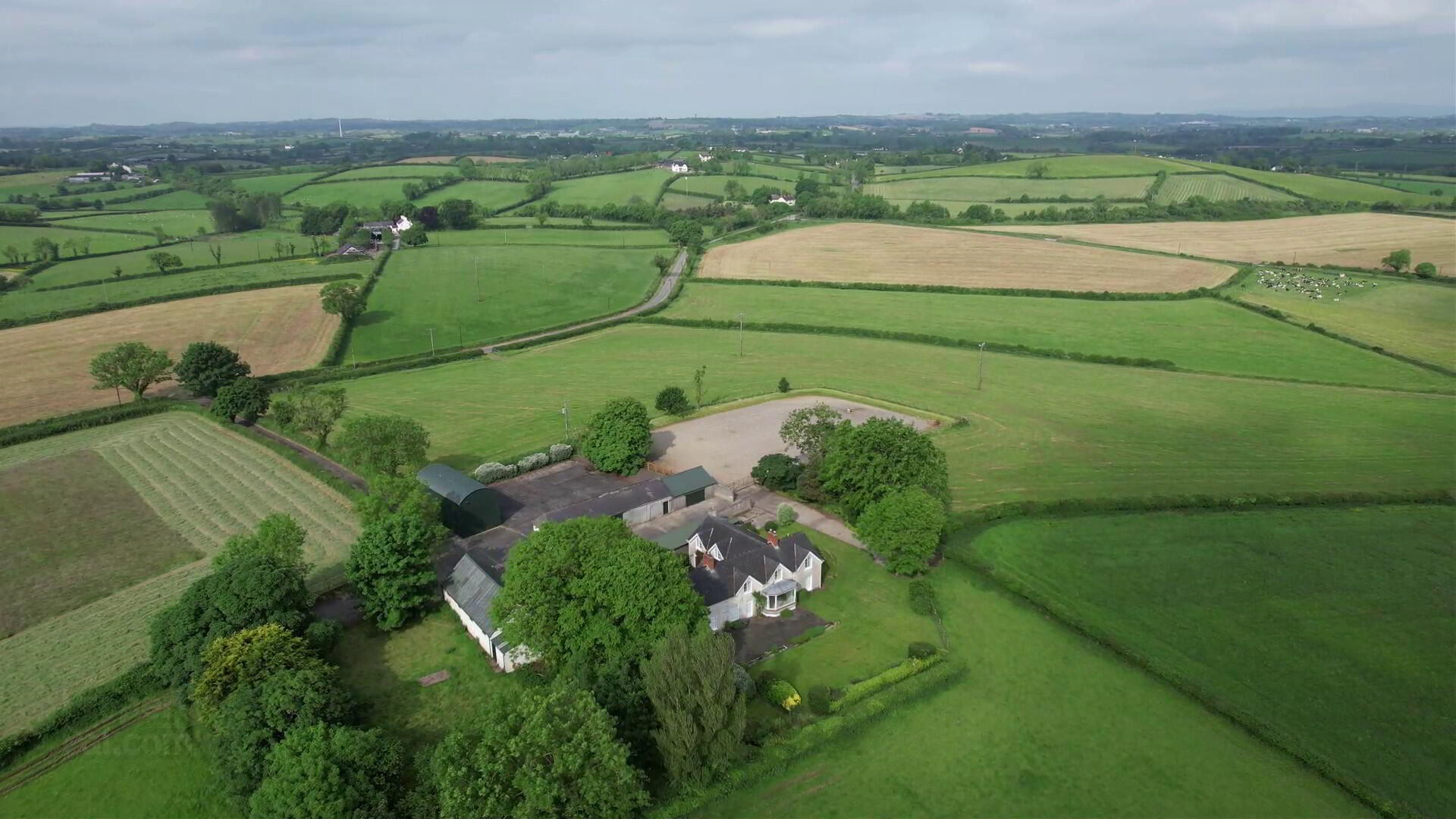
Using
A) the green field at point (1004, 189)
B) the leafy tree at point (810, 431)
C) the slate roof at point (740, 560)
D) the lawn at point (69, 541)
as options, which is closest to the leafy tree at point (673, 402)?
the leafy tree at point (810, 431)

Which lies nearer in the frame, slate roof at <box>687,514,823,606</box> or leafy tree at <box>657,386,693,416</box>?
slate roof at <box>687,514,823,606</box>

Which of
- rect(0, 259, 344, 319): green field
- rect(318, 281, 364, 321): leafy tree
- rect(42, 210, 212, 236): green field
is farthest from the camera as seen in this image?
rect(42, 210, 212, 236): green field

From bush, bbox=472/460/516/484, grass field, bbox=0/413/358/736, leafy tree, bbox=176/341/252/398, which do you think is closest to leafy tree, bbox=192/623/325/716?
grass field, bbox=0/413/358/736

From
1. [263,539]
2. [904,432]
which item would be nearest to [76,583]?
[263,539]

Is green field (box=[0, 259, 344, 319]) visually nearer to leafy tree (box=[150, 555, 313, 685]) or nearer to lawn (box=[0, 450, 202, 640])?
lawn (box=[0, 450, 202, 640])

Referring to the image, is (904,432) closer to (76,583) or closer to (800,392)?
(800,392)

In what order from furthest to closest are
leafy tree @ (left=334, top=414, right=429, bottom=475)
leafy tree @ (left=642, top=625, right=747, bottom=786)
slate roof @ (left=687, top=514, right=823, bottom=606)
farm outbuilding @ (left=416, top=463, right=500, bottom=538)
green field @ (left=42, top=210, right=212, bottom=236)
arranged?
green field @ (left=42, top=210, right=212, bottom=236) → leafy tree @ (left=334, top=414, right=429, bottom=475) → farm outbuilding @ (left=416, top=463, right=500, bottom=538) → slate roof @ (left=687, top=514, right=823, bottom=606) → leafy tree @ (left=642, top=625, right=747, bottom=786)
